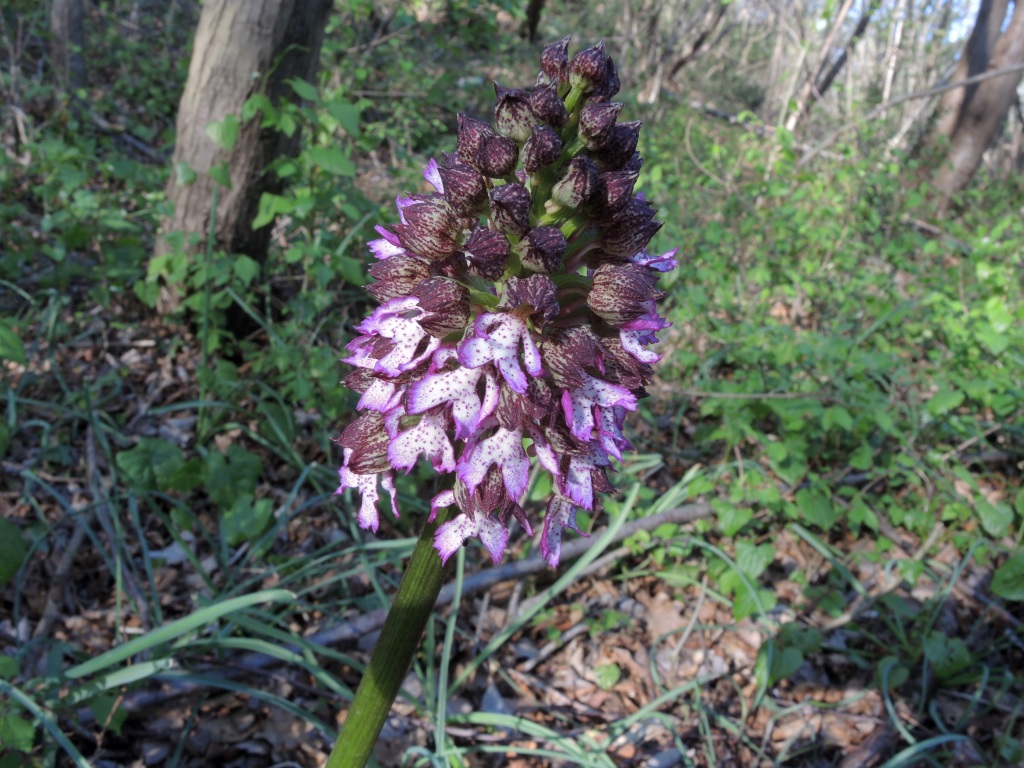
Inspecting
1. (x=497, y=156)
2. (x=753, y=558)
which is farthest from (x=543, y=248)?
(x=753, y=558)

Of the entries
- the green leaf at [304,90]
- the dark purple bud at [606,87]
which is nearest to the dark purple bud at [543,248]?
the dark purple bud at [606,87]

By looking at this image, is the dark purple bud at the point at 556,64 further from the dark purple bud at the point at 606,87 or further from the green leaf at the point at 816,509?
the green leaf at the point at 816,509

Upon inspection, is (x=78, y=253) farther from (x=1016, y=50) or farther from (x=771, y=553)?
(x=1016, y=50)

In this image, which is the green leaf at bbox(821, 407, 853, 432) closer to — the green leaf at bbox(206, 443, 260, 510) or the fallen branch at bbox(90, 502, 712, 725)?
the fallen branch at bbox(90, 502, 712, 725)

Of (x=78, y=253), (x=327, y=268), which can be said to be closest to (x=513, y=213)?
(x=327, y=268)

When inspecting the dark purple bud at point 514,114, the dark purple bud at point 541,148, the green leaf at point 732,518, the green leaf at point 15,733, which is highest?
the dark purple bud at point 514,114

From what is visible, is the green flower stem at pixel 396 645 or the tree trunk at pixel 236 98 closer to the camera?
the green flower stem at pixel 396 645
